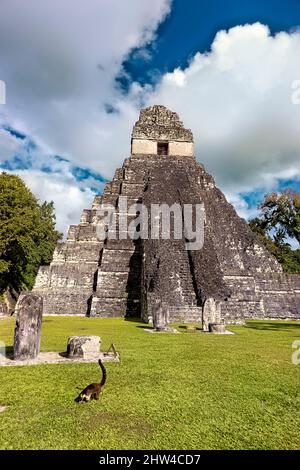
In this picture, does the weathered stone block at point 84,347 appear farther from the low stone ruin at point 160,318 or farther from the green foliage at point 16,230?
the green foliage at point 16,230

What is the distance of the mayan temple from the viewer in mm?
14828

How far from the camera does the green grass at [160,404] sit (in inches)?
123

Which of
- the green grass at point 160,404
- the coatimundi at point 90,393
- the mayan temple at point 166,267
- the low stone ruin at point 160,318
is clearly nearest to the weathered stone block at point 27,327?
the green grass at point 160,404

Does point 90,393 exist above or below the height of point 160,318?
below

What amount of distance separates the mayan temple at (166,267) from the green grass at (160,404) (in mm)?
6201

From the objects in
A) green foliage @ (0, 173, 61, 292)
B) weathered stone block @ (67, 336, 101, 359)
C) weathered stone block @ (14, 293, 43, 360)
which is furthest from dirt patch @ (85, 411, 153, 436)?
green foliage @ (0, 173, 61, 292)

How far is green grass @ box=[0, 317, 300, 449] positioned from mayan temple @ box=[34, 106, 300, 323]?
20.3 ft

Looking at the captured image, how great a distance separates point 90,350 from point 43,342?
7.07ft

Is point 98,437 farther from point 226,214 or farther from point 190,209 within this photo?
point 226,214

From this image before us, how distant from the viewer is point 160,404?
3965 mm

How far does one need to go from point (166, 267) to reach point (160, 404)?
1198cm

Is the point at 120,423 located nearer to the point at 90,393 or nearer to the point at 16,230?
the point at 90,393

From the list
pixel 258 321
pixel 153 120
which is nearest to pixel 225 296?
pixel 258 321

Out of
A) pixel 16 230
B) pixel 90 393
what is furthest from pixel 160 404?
pixel 16 230
